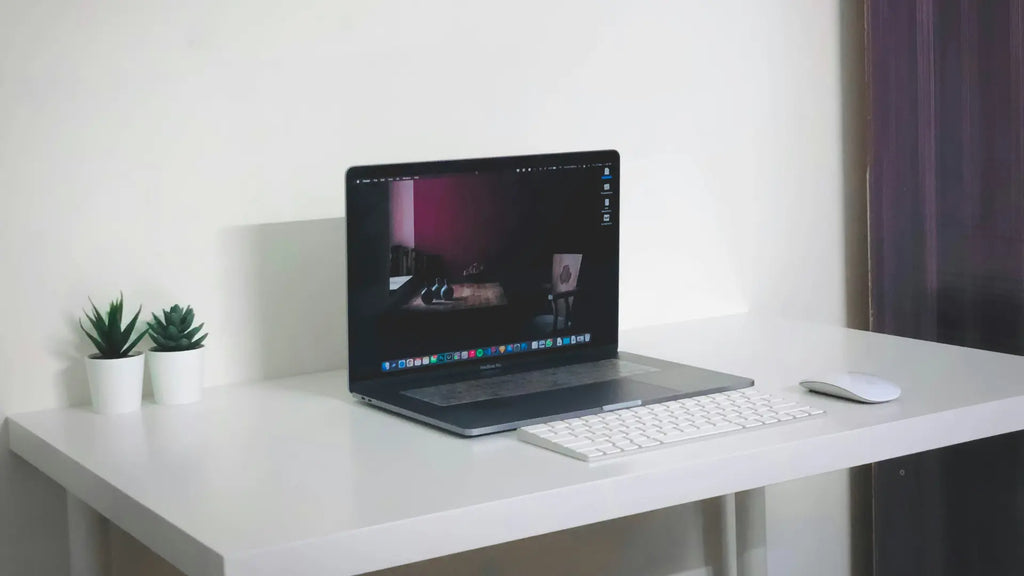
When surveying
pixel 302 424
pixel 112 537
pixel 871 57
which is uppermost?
pixel 871 57

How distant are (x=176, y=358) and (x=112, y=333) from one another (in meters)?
0.08

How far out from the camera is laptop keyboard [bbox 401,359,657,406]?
1.42 m

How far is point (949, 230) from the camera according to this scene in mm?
1938

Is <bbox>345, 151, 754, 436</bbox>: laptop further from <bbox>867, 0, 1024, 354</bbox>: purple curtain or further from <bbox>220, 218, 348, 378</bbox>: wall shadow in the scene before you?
<bbox>867, 0, 1024, 354</bbox>: purple curtain

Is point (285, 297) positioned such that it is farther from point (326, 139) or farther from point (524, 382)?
point (524, 382)

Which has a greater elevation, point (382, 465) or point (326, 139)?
point (326, 139)

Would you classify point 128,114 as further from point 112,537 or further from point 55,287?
point 112,537

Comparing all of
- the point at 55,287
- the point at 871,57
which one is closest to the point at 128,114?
the point at 55,287

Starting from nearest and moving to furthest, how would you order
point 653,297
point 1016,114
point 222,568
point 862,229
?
A: 1. point 222,568
2. point 1016,114
3. point 653,297
4. point 862,229

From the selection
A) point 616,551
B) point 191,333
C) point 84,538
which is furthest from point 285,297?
point 616,551

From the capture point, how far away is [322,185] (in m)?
1.65

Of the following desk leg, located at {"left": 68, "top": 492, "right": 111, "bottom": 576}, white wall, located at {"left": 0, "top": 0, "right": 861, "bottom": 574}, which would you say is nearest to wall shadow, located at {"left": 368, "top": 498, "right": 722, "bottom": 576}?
white wall, located at {"left": 0, "top": 0, "right": 861, "bottom": 574}

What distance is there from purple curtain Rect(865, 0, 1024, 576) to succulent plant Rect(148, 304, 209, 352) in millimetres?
1188

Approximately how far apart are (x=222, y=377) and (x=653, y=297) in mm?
724
